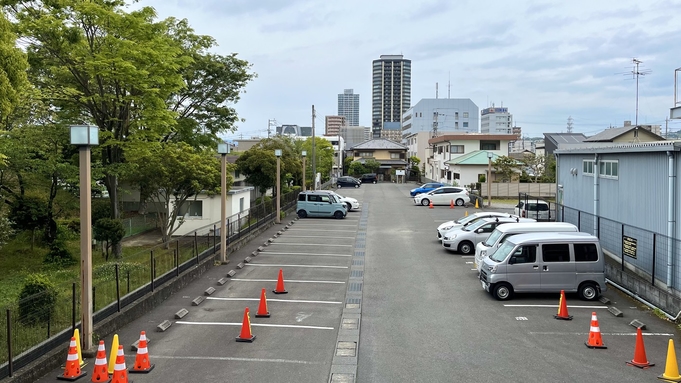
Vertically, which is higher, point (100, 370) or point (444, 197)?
point (444, 197)

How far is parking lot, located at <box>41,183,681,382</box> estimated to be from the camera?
9.83 meters

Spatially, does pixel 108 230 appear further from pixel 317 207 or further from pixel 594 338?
pixel 594 338

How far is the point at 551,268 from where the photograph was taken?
14.9 metres

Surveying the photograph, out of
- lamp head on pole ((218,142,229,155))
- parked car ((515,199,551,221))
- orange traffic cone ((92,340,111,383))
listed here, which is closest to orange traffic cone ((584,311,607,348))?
orange traffic cone ((92,340,111,383))

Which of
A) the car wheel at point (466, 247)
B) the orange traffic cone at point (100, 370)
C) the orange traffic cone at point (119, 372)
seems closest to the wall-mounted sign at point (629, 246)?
the car wheel at point (466, 247)

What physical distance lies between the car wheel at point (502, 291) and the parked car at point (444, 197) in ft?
94.6

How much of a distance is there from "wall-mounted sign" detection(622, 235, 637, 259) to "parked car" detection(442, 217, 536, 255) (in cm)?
551

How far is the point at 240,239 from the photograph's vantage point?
2377 cm

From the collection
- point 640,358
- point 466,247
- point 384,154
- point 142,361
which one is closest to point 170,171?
point 466,247

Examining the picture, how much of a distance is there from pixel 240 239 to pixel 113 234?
4.99 meters

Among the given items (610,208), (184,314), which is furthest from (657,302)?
(184,314)

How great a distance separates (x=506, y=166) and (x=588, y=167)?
30453 mm

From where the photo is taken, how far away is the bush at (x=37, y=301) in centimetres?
971

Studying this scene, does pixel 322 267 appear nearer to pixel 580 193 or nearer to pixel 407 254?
pixel 407 254
